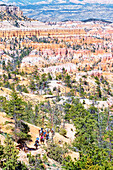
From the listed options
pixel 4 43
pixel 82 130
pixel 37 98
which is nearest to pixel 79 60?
pixel 4 43

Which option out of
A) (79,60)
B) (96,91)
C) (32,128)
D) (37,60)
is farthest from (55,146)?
(79,60)

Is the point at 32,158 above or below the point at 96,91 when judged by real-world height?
above

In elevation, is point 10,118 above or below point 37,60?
above

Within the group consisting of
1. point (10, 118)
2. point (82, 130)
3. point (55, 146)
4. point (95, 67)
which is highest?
point (10, 118)

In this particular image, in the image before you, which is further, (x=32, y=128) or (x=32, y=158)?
(x=32, y=128)

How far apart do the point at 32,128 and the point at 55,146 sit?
4.43m

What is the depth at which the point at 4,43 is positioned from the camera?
172875mm

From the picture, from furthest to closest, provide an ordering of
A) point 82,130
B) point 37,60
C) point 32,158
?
point 37,60 < point 82,130 < point 32,158

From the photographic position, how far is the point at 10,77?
102750mm

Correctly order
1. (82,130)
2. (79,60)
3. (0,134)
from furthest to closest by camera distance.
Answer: (79,60), (82,130), (0,134)

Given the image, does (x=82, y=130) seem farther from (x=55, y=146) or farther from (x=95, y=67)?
(x=95, y=67)

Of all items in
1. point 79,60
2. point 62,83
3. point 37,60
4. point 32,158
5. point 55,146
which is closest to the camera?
point 32,158

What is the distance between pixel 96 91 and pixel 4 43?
9293 centimetres

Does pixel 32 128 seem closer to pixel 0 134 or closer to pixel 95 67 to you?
pixel 0 134
